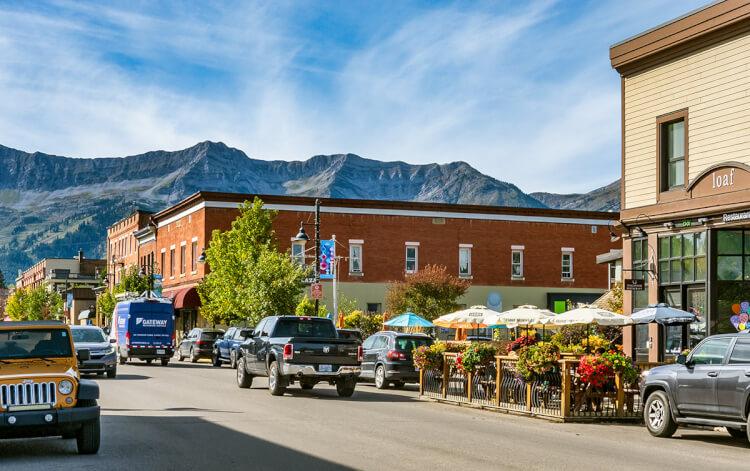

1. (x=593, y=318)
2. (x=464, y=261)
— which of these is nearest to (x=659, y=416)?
(x=593, y=318)

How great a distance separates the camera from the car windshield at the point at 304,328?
24625 mm

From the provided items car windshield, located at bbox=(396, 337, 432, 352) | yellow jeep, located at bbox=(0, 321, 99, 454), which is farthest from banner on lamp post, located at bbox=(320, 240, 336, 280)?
yellow jeep, located at bbox=(0, 321, 99, 454)

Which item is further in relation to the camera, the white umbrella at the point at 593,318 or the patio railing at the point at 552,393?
the white umbrella at the point at 593,318

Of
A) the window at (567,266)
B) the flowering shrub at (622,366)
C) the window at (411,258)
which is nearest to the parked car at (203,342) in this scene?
the window at (411,258)

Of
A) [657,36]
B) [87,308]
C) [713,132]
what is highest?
[657,36]

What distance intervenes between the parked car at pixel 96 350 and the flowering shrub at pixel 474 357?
43.5 ft

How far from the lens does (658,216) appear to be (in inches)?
1003

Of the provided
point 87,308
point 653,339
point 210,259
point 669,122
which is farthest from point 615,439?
point 87,308

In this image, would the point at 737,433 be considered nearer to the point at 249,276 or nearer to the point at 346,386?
the point at 346,386

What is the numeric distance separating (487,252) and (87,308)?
67.7 m

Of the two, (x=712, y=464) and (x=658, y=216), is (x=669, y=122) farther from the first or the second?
(x=712, y=464)

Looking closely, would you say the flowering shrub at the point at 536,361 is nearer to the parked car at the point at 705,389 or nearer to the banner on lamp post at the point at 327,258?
the parked car at the point at 705,389

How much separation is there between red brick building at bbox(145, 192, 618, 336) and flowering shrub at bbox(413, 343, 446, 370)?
116 feet

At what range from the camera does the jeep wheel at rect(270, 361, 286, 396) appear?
77.2 feet
